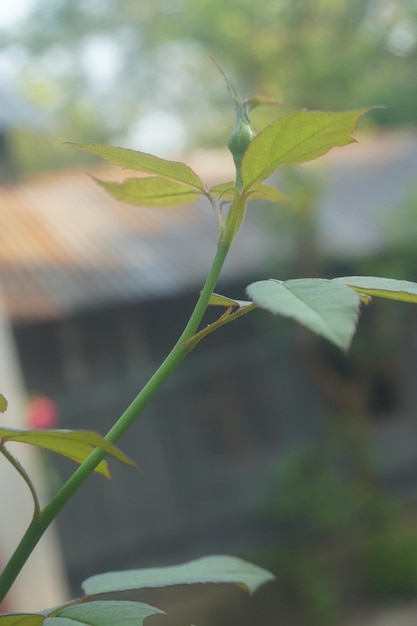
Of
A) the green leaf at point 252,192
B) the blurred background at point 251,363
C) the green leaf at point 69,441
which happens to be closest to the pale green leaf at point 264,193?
the green leaf at point 252,192

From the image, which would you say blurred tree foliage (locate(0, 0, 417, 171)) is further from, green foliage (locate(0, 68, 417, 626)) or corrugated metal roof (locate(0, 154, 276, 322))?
green foliage (locate(0, 68, 417, 626))

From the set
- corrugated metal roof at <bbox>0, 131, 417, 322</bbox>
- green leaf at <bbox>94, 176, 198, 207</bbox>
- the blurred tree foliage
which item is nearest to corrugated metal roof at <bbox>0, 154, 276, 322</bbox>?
corrugated metal roof at <bbox>0, 131, 417, 322</bbox>

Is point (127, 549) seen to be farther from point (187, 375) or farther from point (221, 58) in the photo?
point (221, 58)

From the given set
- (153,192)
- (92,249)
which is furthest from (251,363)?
(153,192)

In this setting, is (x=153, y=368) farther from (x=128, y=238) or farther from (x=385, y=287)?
(x=385, y=287)

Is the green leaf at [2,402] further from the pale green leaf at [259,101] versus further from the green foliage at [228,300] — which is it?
the pale green leaf at [259,101]
